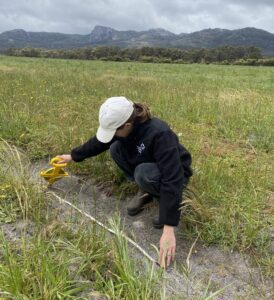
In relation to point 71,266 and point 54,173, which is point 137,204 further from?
point 71,266

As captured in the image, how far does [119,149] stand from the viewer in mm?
3596

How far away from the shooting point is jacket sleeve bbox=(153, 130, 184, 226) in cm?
277

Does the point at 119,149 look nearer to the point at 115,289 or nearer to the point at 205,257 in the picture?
the point at 205,257

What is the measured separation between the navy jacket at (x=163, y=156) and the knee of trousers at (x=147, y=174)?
0.29 ft

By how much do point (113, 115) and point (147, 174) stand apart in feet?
2.00

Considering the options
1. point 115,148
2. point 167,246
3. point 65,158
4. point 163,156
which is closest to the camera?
point 167,246

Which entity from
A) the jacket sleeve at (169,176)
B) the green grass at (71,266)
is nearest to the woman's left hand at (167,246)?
the jacket sleeve at (169,176)

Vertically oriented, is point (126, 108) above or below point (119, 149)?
above

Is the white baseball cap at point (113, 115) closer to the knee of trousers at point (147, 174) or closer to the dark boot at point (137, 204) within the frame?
the knee of trousers at point (147, 174)

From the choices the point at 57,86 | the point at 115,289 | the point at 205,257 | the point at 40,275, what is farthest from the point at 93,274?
the point at 57,86

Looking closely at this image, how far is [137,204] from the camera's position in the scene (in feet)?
11.5

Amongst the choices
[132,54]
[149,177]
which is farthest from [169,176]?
[132,54]

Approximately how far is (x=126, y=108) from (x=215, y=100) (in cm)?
539

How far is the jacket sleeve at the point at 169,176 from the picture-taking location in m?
2.77
